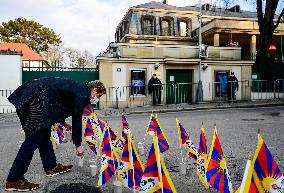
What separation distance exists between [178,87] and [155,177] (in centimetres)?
1814

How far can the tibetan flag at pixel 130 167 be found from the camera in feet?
12.7

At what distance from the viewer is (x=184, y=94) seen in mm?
22047

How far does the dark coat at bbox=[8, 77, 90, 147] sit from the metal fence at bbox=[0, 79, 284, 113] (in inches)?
620

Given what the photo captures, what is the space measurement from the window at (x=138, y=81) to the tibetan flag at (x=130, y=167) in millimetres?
17632

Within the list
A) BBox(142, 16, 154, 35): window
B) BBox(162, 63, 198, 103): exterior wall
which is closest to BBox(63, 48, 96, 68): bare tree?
BBox(142, 16, 154, 35): window

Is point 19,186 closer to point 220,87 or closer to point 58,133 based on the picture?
point 58,133

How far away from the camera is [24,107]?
4.34 meters

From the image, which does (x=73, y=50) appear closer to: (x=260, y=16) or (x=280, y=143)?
(x=260, y=16)

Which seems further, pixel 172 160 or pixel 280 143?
pixel 280 143

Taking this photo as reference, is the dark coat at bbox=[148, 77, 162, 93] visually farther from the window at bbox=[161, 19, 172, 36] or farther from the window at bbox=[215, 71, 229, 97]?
the window at bbox=[161, 19, 172, 36]

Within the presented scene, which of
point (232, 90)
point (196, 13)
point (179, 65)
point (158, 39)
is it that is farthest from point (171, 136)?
point (196, 13)

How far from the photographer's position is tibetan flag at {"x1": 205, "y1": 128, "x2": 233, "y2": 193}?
11.5ft

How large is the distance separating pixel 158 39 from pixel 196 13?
621cm

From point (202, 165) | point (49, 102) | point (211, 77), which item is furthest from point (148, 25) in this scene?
point (202, 165)
